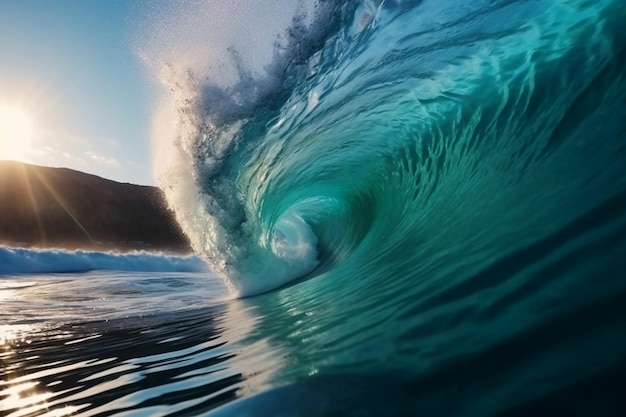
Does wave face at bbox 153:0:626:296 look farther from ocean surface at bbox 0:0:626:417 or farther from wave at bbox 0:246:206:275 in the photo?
wave at bbox 0:246:206:275

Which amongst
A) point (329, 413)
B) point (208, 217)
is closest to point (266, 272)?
point (208, 217)

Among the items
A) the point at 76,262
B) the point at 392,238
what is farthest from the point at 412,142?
the point at 76,262

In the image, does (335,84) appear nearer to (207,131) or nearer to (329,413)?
(207,131)

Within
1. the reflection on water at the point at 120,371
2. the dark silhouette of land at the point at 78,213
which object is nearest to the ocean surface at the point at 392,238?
the reflection on water at the point at 120,371

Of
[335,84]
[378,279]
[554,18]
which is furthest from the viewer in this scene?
[335,84]

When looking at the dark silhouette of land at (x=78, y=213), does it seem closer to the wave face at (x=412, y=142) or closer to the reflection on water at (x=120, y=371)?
the wave face at (x=412, y=142)

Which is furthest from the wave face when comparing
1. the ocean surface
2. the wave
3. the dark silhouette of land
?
the dark silhouette of land
